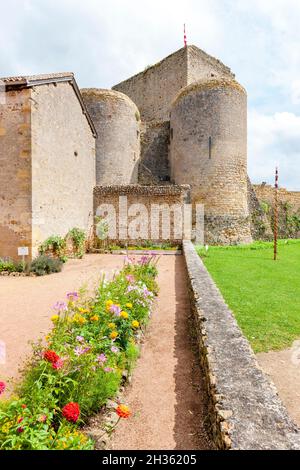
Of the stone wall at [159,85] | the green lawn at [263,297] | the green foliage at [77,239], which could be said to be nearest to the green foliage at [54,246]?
the green foliage at [77,239]

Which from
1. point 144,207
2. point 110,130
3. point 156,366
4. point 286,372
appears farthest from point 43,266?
point 110,130

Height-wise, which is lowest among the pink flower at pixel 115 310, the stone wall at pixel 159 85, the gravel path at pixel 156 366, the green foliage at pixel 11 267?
the gravel path at pixel 156 366

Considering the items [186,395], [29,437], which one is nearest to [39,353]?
[29,437]

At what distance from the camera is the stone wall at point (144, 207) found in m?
15.5

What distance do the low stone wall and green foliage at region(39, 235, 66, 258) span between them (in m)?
7.69

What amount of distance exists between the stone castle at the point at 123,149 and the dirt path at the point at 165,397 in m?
6.44

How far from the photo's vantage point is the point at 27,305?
546cm

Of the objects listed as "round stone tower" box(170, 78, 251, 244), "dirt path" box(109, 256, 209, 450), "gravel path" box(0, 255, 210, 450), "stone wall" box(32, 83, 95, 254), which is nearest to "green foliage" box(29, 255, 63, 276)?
"stone wall" box(32, 83, 95, 254)

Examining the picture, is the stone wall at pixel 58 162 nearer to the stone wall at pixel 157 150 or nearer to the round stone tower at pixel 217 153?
the round stone tower at pixel 217 153

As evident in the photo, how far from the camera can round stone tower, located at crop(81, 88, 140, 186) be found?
59.2ft

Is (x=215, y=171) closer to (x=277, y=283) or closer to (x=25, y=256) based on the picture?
(x=277, y=283)

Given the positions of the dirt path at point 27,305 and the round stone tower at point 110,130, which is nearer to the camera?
the dirt path at point 27,305

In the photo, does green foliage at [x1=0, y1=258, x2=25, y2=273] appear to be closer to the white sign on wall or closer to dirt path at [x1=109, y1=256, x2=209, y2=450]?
the white sign on wall

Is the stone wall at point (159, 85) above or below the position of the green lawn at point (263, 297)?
above
